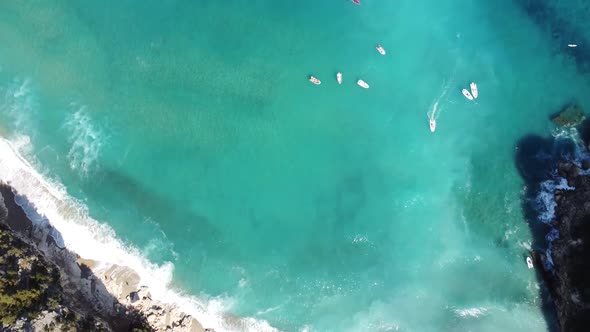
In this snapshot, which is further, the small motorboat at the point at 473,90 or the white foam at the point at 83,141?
the small motorboat at the point at 473,90

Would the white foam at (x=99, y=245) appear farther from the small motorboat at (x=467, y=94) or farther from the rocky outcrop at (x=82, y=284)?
the small motorboat at (x=467, y=94)

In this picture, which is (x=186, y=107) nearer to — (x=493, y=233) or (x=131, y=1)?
(x=131, y=1)

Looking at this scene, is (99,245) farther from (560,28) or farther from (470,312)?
(560,28)

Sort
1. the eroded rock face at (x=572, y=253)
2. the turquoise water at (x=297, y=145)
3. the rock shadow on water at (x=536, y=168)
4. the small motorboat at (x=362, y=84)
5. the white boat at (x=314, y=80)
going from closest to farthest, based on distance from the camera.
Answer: the eroded rock face at (x=572, y=253)
the turquoise water at (x=297, y=145)
the rock shadow on water at (x=536, y=168)
the white boat at (x=314, y=80)
the small motorboat at (x=362, y=84)

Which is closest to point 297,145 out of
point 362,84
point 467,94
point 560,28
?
point 362,84

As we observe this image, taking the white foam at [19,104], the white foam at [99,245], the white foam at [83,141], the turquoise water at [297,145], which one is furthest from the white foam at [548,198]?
the white foam at [19,104]

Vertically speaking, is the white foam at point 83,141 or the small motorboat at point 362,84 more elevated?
the small motorboat at point 362,84
